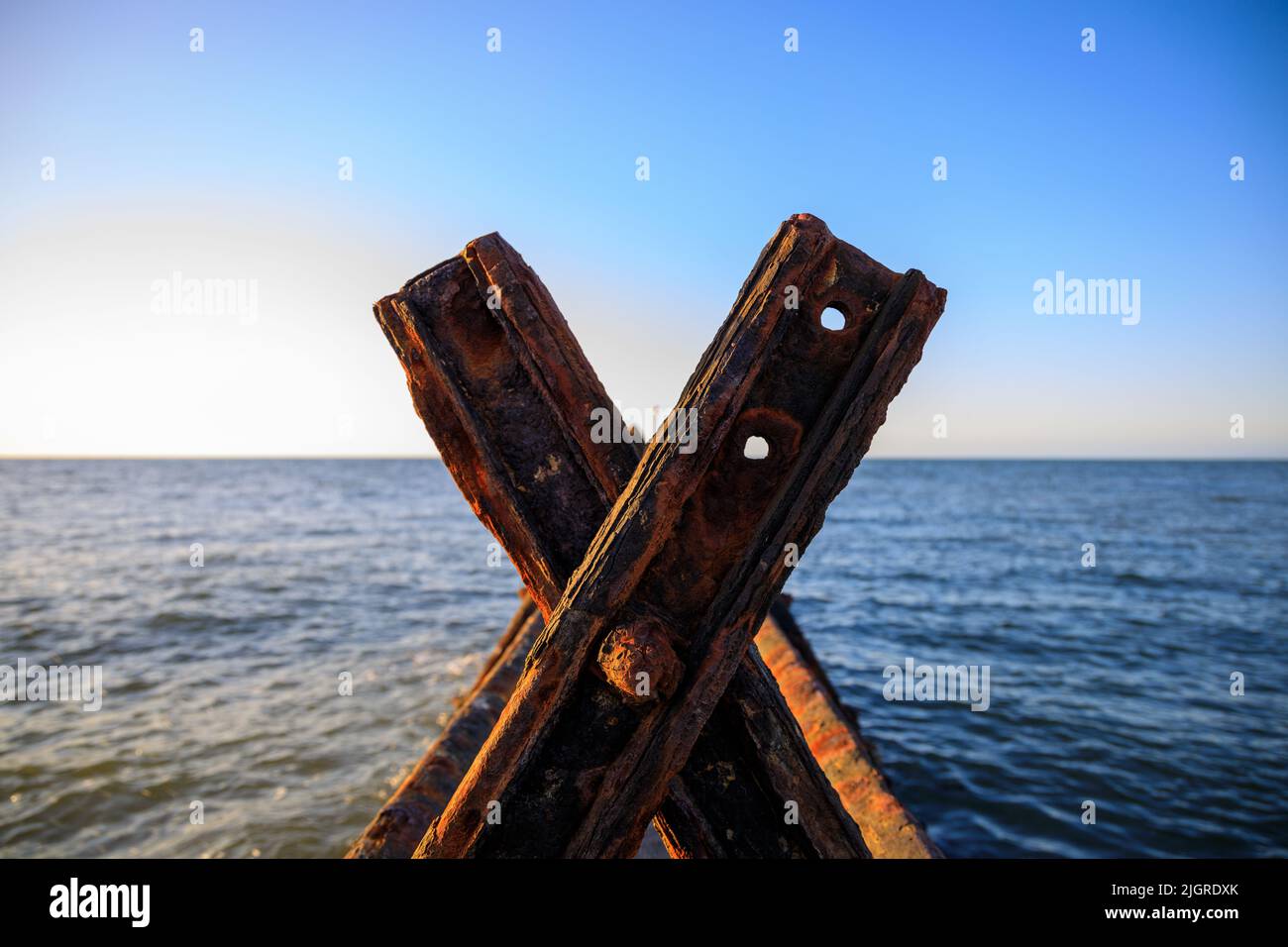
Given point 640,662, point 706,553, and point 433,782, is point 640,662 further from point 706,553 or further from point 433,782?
point 433,782

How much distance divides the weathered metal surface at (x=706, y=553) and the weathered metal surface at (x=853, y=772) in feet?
4.05

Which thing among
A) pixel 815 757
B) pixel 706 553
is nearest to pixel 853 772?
pixel 815 757

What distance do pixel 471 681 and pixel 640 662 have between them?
10.3 m

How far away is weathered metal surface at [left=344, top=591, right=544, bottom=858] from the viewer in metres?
3.15

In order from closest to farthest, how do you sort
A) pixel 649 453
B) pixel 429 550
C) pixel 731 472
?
pixel 649 453 → pixel 731 472 → pixel 429 550

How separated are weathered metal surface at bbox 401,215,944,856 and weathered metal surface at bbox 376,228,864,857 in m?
0.04

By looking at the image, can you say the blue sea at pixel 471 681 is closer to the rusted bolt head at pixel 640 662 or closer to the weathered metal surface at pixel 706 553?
the weathered metal surface at pixel 706 553

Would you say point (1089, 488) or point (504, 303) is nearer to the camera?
point (504, 303)

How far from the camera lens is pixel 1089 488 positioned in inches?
2697

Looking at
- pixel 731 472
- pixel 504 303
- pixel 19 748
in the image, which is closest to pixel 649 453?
pixel 731 472

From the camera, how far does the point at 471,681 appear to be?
428 inches
